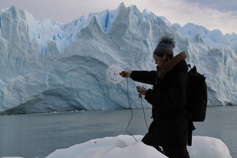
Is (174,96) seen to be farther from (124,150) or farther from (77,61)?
(77,61)

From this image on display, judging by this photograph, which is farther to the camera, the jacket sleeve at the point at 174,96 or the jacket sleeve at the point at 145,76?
the jacket sleeve at the point at 145,76

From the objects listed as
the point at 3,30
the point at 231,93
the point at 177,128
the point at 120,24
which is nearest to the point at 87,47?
the point at 120,24

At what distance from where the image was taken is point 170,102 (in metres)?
1.18

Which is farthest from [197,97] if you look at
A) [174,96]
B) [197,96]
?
[174,96]

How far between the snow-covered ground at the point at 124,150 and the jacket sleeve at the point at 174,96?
0.22 metres

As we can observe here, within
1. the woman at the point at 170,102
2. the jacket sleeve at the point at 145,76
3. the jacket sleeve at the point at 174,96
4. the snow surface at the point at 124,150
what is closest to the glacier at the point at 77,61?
the snow surface at the point at 124,150

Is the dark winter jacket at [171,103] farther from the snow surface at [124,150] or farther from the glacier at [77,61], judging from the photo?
the glacier at [77,61]

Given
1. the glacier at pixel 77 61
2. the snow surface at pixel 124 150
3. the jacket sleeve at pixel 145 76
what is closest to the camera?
the snow surface at pixel 124 150

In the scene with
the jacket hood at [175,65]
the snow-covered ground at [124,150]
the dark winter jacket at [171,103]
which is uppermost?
the jacket hood at [175,65]

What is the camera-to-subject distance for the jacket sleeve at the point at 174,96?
1.18 meters

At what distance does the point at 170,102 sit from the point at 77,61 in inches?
534

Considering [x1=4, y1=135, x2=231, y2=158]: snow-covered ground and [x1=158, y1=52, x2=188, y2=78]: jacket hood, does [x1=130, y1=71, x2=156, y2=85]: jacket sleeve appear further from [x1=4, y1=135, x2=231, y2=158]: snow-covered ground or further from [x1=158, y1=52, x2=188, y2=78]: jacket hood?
[x1=4, y1=135, x2=231, y2=158]: snow-covered ground

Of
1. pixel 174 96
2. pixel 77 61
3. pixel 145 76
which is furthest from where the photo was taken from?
pixel 77 61

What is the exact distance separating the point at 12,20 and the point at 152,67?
8.62 metres
